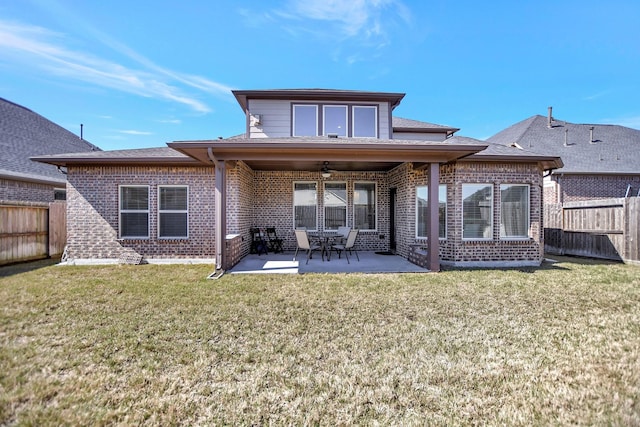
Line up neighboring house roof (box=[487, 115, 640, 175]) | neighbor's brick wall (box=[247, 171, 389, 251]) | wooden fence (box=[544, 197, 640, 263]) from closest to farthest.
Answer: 1. wooden fence (box=[544, 197, 640, 263])
2. neighbor's brick wall (box=[247, 171, 389, 251])
3. neighboring house roof (box=[487, 115, 640, 175])

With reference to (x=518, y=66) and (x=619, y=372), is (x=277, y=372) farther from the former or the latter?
(x=518, y=66)

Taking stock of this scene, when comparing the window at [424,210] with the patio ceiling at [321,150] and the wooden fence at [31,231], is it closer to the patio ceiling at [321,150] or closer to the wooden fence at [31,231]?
the patio ceiling at [321,150]

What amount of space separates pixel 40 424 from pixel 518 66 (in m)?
17.3

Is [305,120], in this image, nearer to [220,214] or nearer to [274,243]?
[274,243]

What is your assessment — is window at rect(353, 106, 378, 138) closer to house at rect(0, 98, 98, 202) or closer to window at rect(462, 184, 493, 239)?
window at rect(462, 184, 493, 239)

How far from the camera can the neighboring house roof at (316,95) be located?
9344 millimetres

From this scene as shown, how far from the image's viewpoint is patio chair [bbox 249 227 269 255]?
9.58m

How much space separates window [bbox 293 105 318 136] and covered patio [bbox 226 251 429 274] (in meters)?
4.14

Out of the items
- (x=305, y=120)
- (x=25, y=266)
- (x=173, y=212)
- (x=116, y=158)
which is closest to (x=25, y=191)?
(x=25, y=266)

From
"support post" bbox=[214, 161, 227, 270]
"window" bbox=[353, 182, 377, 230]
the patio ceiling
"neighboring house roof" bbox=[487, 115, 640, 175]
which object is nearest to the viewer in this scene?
the patio ceiling

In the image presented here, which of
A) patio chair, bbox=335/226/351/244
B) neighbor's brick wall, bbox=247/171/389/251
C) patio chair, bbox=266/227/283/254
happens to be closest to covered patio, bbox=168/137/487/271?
patio chair, bbox=335/226/351/244

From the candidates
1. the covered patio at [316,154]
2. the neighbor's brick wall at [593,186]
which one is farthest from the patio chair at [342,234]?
the neighbor's brick wall at [593,186]

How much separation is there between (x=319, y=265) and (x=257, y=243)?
284 centimetres

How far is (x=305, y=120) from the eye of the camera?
9664 mm
